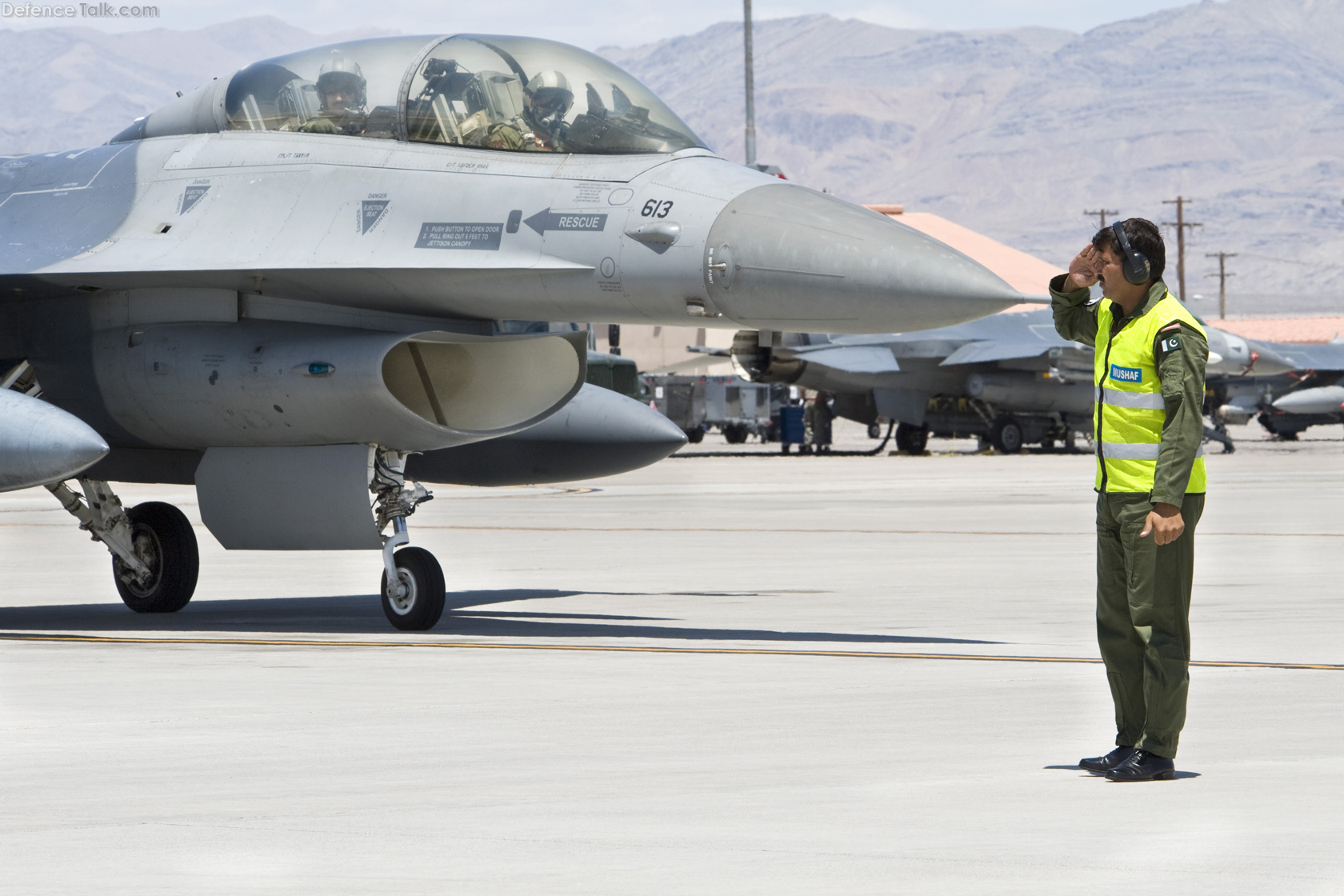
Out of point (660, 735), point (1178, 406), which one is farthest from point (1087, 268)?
point (660, 735)

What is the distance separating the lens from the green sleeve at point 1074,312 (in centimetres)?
761

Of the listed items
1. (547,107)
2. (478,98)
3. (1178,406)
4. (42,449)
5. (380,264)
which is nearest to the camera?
(1178,406)

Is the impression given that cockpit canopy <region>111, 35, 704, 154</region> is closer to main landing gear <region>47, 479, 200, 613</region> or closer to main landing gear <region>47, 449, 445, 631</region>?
main landing gear <region>47, 449, 445, 631</region>

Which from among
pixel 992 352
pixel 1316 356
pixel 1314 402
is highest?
pixel 992 352

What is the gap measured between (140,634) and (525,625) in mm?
2291

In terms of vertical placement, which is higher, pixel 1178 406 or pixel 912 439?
pixel 1178 406

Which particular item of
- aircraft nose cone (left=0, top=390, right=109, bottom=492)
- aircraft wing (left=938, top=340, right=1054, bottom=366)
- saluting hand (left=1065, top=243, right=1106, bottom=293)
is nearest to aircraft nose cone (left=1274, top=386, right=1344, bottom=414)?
aircraft wing (left=938, top=340, right=1054, bottom=366)

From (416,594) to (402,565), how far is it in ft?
0.71

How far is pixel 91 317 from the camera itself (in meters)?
12.8

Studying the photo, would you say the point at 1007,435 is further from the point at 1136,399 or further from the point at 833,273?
the point at 1136,399

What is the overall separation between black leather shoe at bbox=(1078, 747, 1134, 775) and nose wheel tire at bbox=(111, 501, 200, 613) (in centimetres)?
803

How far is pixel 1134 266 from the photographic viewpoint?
7219mm

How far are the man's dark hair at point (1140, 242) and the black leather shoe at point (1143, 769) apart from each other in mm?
1687

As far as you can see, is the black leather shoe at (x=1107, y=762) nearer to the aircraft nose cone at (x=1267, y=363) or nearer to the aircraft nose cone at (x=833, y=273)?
the aircraft nose cone at (x=833, y=273)
